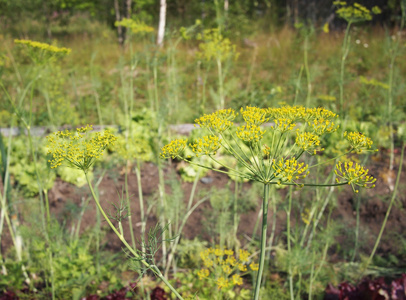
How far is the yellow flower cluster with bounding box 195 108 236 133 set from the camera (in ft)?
3.99

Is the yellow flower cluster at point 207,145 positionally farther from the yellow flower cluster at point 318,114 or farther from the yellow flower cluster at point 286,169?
the yellow flower cluster at point 318,114

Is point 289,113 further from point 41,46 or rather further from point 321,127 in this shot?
point 41,46

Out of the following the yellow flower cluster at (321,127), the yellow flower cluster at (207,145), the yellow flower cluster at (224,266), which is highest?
the yellow flower cluster at (321,127)

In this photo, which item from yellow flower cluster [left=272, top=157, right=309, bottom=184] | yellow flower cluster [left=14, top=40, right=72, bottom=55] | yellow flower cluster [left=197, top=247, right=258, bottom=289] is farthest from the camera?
yellow flower cluster [left=14, top=40, right=72, bottom=55]

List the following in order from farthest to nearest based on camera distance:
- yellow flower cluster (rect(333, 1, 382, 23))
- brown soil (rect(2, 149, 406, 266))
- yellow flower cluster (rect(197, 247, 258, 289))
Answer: brown soil (rect(2, 149, 406, 266)), yellow flower cluster (rect(333, 1, 382, 23)), yellow flower cluster (rect(197, 247, 258, 289))

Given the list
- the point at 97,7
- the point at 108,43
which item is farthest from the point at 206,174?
the point at 97,7

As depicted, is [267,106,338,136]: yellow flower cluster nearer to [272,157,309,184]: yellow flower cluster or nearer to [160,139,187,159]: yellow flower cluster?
[272,157,309,184]: yellow flower cluster

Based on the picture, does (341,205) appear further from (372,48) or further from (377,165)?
(372,48)

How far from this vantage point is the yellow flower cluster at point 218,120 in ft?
3.99

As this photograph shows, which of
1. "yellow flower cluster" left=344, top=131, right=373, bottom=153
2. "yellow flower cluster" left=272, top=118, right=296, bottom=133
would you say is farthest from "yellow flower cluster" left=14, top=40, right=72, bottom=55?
"yellow flower cluster" left=344, top=131, right=373, bottom=153

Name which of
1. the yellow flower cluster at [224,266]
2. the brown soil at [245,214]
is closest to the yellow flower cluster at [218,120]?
the yellow flower cluster at [224,266]

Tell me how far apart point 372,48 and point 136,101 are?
600 centimetres

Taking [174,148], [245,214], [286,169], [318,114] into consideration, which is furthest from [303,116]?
[245,214]

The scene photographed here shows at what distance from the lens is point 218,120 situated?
1214 mm
